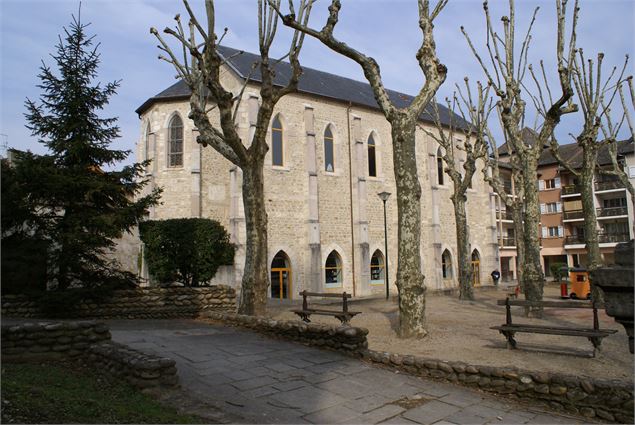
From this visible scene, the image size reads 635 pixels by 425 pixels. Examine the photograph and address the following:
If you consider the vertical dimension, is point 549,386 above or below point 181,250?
below

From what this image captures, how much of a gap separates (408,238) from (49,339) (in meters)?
6.86

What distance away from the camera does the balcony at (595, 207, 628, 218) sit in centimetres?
4088

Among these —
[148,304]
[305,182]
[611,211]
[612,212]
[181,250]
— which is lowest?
[148,304]

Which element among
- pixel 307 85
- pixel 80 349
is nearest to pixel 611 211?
pixel 307 85

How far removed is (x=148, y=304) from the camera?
13.8m

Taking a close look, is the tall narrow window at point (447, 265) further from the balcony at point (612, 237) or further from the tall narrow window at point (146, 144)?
the tall narrow window at point (146, 144)

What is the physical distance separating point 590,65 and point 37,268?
19.1m

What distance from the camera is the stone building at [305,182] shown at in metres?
22.9

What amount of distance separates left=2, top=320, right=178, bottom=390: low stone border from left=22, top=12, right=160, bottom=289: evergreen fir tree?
5.12 meters

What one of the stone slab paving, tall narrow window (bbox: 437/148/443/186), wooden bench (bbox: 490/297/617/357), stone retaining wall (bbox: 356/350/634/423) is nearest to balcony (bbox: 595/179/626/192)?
tall narrow window (bbox: 437/148/443/186)

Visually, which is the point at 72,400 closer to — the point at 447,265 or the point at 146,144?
the point at 146,144

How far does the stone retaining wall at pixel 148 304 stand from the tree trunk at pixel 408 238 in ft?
23.0

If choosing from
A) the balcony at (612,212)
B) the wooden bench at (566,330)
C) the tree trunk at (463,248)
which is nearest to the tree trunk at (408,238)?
the wooden bench at (566,330)

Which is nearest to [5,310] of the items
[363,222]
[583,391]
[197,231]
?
[197,231]
